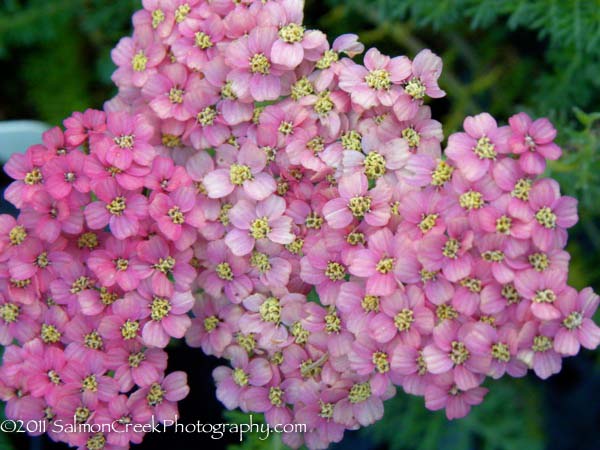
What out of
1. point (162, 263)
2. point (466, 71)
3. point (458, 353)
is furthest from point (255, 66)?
point (466, 71)

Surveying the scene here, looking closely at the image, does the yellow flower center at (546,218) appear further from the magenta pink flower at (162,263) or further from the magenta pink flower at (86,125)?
the magenta pink flower at (86,125)

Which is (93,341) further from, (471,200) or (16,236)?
(471,200)

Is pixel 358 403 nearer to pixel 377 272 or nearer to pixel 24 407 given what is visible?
pixel 377 272

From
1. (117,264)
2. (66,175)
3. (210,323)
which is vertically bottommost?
(210,323)

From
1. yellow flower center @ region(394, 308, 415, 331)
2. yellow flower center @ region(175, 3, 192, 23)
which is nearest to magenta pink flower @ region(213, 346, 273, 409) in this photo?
yellow flower center @ region(394, 308, 415, 331)

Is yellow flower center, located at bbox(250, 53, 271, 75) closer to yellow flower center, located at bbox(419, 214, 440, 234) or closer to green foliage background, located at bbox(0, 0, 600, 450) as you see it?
yellow flower center, located at bbox(419, 214, 440, 234)

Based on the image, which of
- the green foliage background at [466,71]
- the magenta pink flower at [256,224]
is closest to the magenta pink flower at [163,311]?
the magenta pink flower at [256,224]
